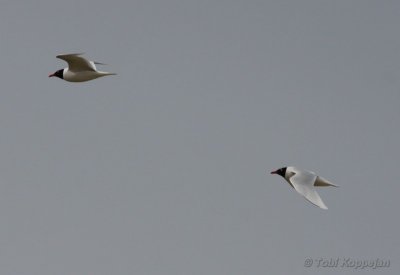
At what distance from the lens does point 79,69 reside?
27.4m

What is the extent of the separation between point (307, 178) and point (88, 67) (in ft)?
23.8

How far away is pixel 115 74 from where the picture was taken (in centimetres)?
2542

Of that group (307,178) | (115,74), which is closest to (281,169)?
(307,178)

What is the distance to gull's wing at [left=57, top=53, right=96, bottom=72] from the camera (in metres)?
26.5

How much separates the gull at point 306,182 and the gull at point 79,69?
20.2ft

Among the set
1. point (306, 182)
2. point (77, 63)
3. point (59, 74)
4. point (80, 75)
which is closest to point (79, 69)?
point (80, 75)

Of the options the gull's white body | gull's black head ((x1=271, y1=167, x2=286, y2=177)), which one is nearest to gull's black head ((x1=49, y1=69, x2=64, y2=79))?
the gull's white body

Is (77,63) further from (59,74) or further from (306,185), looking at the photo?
(306,185)

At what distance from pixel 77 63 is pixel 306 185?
7.65 m

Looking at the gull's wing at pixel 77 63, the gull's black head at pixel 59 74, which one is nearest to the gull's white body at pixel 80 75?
the gull's wing at pixel 77 63

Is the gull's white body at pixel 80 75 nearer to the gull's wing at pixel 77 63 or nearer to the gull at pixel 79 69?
the gull at pixel 79 69

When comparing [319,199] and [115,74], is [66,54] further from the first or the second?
[319,199]

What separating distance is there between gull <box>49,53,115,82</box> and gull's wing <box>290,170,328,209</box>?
6230 millimetres

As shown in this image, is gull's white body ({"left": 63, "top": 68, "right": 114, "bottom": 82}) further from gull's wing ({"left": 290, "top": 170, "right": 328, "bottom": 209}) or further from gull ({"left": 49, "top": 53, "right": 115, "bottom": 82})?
gull's wing ({"left": 290, "top": 170, "right": 328, "bottom": 209})
